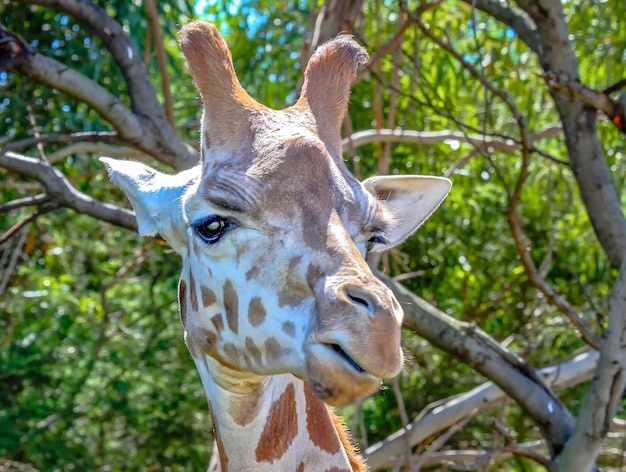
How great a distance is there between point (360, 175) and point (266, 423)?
4145mm

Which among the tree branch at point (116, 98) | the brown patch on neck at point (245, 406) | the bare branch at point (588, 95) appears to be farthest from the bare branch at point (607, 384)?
the tree branch at point (116, 98)

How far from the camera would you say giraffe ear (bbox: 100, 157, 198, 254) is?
243cm

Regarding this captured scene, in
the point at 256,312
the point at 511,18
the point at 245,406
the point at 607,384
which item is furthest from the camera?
the point at 511,18

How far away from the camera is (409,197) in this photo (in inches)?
108

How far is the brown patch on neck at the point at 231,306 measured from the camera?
7.27 ft

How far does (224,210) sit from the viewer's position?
2.17 m

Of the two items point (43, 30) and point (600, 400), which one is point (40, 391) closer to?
point (43, 30)

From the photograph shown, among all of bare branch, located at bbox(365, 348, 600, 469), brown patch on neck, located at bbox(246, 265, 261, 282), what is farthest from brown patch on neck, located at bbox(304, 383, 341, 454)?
bare branch, located at bbox(365, 348, 600, 469)

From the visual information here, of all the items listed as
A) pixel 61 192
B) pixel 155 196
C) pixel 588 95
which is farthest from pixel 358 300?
pixel 61 192

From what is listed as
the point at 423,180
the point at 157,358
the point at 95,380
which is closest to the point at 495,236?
the point at 157,358

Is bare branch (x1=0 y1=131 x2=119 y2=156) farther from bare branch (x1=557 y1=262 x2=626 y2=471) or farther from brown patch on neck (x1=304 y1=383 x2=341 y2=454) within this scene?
bare branch (x1=557 y1=262 x2=626 y2=471)

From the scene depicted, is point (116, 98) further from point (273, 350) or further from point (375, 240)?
point (273, 350)

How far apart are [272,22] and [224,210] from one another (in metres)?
4.79

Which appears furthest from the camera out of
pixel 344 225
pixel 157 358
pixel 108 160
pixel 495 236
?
pixel 157 358
